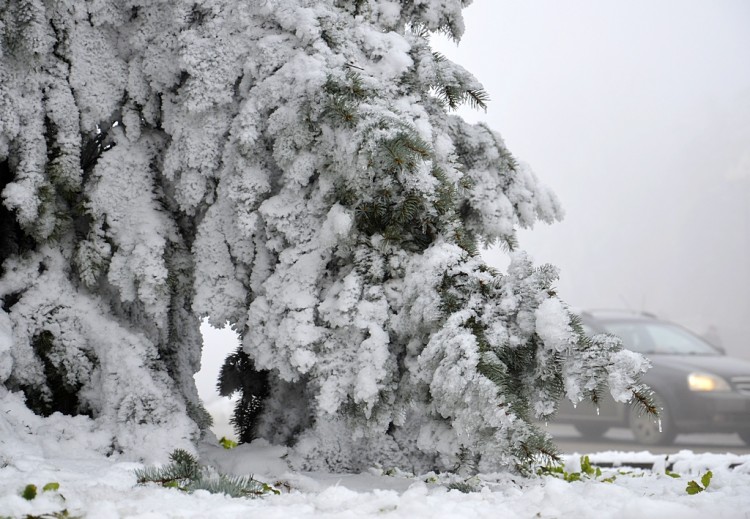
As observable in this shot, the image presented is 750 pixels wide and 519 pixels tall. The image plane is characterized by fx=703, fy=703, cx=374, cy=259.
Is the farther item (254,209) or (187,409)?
(187,409)

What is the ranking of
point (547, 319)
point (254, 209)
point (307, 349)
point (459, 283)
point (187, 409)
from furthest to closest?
point (187, 409)
point (254, 209)
point (307, 349)
point (459, 283)
point (547, 319)

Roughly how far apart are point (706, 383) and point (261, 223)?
6.35 m

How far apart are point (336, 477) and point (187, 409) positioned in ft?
3.05

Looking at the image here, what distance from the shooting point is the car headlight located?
7.67 m

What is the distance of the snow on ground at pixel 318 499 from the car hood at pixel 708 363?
5104mm

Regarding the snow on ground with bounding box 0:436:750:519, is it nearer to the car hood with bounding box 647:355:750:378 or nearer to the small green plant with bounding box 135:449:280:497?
the small green plant with bounding box 135:449:280:497

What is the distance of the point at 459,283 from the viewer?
2.79 metres

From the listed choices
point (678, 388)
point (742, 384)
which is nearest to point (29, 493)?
point (678, 388)

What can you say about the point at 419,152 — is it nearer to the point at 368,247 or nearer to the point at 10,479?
the point at 368,247

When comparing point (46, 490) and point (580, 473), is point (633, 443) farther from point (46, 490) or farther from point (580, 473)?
point (46, 490)

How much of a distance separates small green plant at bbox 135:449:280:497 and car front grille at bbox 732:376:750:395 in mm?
6614

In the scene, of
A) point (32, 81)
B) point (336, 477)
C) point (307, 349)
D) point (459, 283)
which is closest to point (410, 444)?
point (336, 477)

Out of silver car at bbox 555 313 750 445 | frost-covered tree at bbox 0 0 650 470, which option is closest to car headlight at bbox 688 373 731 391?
silver car at bbox 555 313 750 445

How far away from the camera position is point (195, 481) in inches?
96.3
